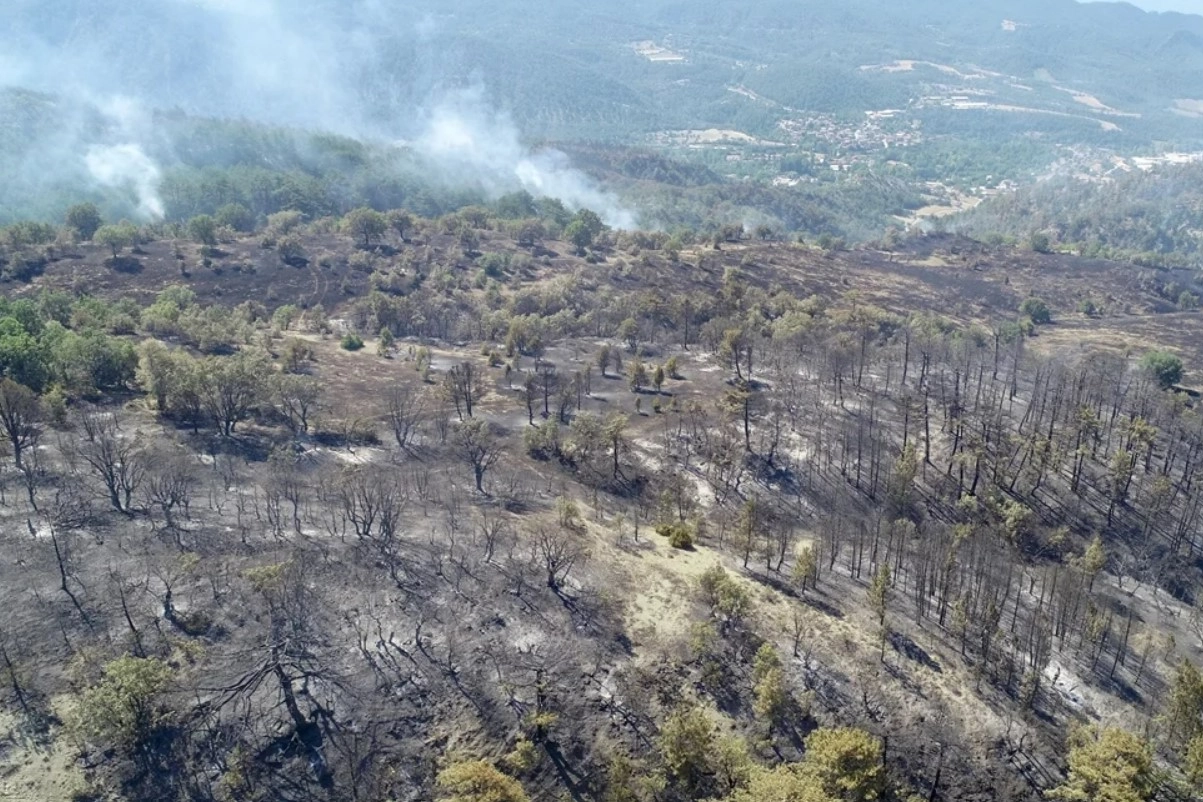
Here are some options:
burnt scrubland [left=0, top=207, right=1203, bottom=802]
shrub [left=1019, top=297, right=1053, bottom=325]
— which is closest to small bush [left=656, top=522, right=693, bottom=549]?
burnt scrubland [left=0, top=207, right=1203, bottom=802]

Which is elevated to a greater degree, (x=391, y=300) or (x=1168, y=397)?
(x=391, y=300)

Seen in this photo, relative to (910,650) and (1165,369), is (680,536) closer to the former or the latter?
(910,650)

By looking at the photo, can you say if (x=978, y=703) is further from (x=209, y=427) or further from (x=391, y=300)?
(x=391, y=300)

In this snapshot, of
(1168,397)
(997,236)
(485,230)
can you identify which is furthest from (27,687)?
(997,236)

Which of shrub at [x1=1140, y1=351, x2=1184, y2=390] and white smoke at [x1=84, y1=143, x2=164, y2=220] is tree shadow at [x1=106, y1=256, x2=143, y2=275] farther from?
shrub at [x1=1140, y1=351, x2=1184, y2=390]

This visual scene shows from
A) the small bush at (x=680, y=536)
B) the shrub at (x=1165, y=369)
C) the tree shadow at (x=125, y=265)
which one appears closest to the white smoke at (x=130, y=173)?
the tree shadow at (x=125, y=265)

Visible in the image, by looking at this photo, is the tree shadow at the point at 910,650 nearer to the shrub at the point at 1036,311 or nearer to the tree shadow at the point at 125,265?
the shrub at the point at 1036,311
